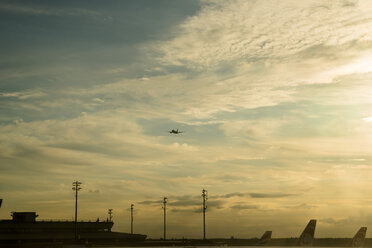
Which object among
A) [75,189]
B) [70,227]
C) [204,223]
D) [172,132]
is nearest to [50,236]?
[70,227]

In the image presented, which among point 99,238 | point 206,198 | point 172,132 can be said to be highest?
point 172,132

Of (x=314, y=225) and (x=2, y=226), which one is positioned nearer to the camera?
(x=314, y=225)

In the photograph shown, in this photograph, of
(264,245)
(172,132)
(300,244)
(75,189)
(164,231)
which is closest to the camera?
(300,244)

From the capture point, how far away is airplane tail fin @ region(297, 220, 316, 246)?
88.0m

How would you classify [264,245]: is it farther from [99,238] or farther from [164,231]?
[99,238]

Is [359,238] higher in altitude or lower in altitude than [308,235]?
lower

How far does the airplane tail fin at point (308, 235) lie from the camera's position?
289ft

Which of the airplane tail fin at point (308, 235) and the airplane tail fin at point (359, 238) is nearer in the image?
the airplane tail fin at point (308, 235)

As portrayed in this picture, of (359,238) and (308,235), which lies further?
(359,238)

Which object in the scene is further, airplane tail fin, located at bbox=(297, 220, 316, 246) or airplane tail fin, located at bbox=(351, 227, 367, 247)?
airplane tail fin, located at bbox=(351, 227, 367, 247)

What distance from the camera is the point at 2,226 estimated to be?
18325cm

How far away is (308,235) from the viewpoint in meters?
88.6

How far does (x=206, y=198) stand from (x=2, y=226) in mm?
85169

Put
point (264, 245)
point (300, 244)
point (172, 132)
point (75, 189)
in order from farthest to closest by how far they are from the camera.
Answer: point (75, 189) → point (172, 132) → point (264, 245) → point (300, 244)
